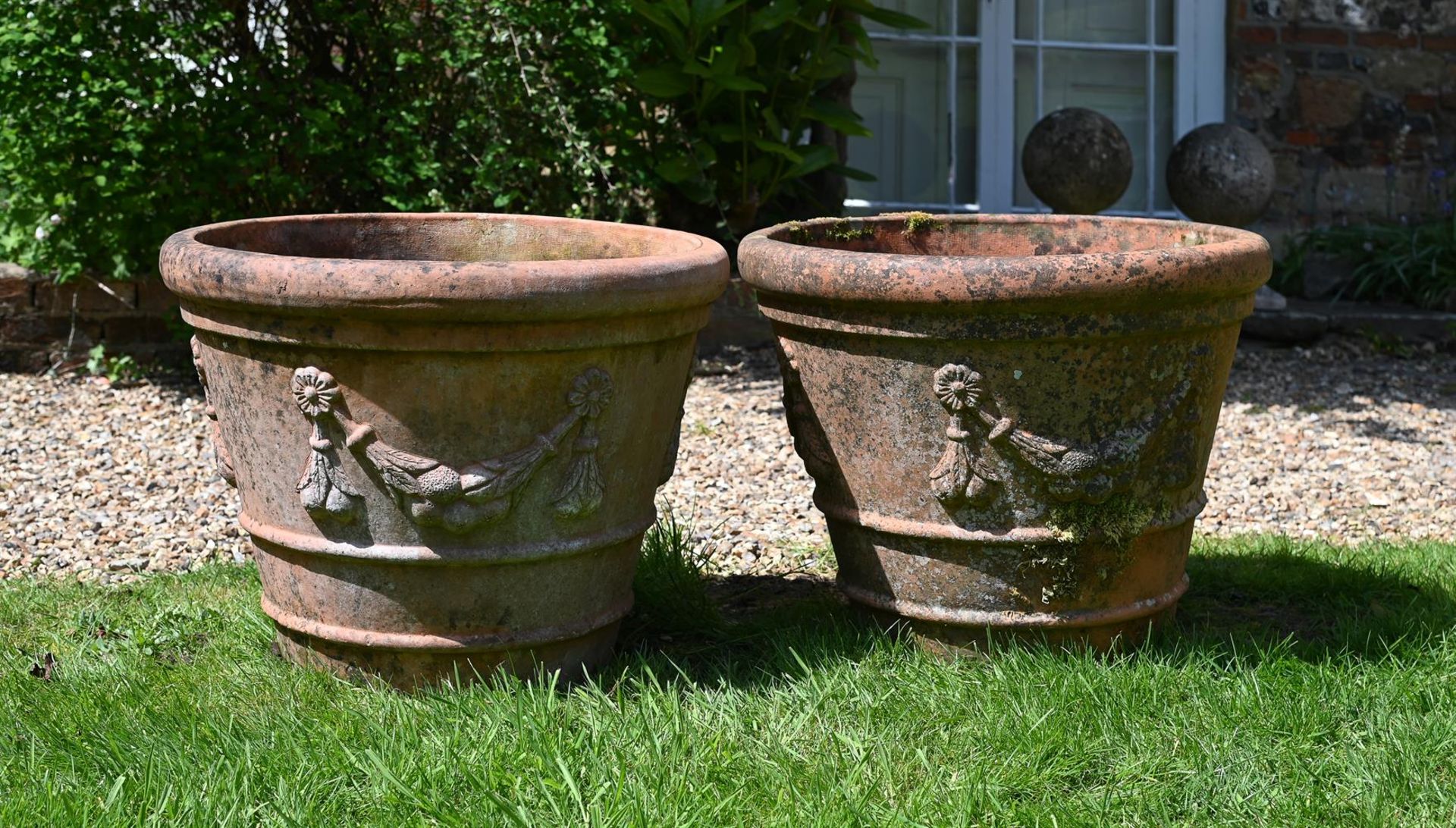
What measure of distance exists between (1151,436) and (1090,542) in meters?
0.23

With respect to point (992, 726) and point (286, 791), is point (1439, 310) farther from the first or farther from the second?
point (286, 791)

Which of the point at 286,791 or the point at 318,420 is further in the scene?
the point at 318,420

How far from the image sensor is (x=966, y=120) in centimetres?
768

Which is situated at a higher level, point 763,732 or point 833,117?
point 833,117

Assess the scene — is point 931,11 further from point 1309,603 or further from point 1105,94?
point 1309,603

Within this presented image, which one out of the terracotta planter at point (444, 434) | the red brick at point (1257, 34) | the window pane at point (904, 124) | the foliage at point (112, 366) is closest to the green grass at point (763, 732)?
the terracotta planter at point (444, 434)

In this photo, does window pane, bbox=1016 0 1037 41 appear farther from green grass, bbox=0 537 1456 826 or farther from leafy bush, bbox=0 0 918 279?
green grass, bbox=0 537 1456 826

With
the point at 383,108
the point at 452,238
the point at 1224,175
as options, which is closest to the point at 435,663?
the point at 452,238

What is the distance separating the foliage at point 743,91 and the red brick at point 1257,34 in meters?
2.43

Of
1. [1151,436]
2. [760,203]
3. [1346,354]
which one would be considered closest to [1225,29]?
[1346,354]

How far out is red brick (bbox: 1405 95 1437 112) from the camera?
775 cm

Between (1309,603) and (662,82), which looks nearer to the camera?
(1309,603)

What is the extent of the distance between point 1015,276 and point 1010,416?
0.27 m

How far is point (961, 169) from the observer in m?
7.72
